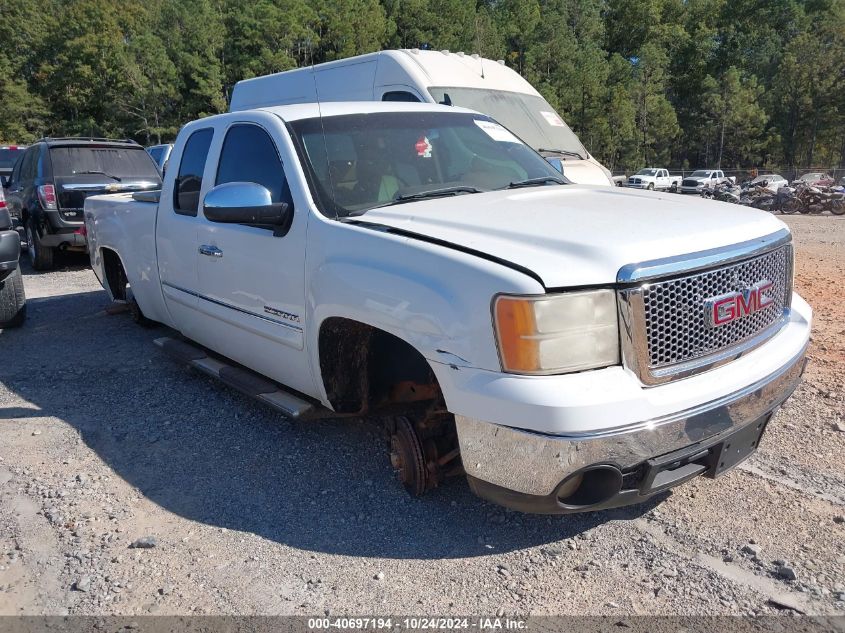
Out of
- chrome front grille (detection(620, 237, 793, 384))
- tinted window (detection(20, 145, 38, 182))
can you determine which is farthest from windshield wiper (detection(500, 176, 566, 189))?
tinted window (detection(20, 145, 38, 182))

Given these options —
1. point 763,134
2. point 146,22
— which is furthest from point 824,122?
point 146,22

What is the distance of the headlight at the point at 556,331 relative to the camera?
2.36 meters

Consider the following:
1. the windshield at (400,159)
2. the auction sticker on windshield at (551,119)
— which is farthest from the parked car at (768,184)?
the windshield at (400,159)

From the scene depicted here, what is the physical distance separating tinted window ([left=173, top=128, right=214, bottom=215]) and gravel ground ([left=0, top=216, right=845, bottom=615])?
1374mm

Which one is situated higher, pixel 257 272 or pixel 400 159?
pixel 400 159

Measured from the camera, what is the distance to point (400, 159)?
373cm

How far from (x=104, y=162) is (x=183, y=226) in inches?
260

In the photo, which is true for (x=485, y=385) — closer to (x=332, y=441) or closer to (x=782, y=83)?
(x=332, y=441)

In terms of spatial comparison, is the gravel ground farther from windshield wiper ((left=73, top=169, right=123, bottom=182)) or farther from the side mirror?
windshield wiper ((left=73, top=169, right=123, bottom=182))

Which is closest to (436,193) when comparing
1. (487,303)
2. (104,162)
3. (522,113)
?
(487,303)

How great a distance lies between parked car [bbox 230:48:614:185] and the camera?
8.74 meters

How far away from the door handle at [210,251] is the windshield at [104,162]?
21.9 ft

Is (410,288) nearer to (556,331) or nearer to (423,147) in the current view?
(556,331)

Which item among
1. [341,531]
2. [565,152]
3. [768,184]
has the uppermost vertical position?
[565,152]
